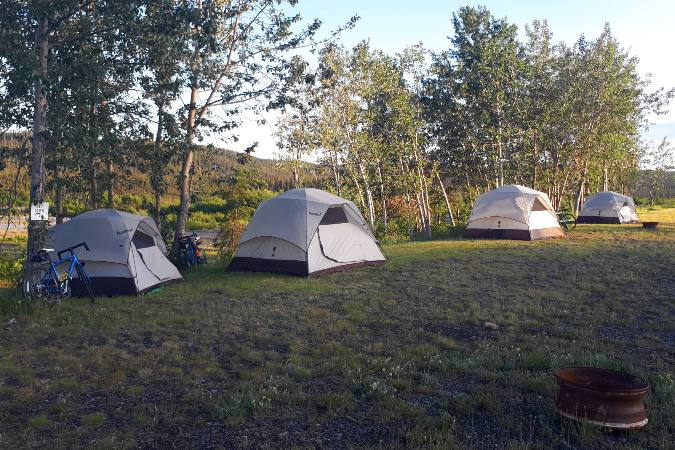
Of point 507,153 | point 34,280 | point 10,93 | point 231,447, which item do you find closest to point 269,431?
point 231,447

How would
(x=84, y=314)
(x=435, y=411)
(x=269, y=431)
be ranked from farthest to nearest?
(x=84, y=314)
(x=435, y=411)
(x=269, y=431)

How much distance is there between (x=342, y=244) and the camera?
13445mm

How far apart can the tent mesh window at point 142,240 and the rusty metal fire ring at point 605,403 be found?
904cm

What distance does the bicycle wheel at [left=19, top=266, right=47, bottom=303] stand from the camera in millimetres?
9328

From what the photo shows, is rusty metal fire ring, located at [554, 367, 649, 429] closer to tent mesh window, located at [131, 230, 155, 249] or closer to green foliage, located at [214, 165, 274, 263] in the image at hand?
tent mesh window, located at [131, 230, 155, 249]

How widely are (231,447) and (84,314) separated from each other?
587 centimetres

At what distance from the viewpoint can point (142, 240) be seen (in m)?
11.4

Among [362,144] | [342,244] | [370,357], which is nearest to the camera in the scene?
[370,357]

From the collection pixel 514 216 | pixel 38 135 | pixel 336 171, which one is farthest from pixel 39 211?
pixel 336 171

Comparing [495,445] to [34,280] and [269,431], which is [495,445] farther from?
[34,280]

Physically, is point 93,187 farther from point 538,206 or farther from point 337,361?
point 538,206

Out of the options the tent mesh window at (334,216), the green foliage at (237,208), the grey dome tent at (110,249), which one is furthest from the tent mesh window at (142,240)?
the tent mesh window at (334,216)

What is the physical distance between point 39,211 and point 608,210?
25.5 m

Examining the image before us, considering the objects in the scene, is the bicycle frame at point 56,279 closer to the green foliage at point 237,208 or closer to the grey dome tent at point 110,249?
the grey dome tent at point 110,249
